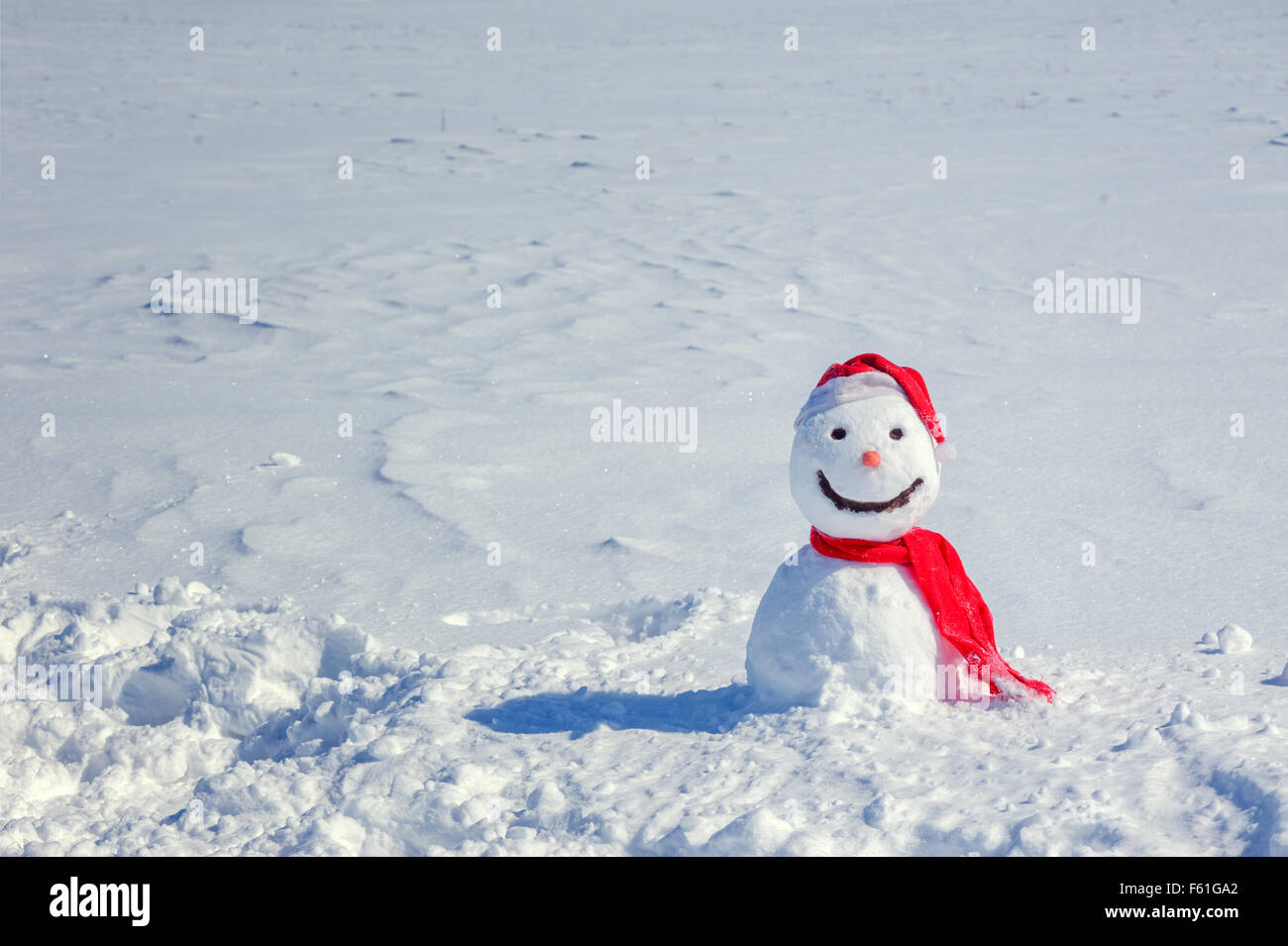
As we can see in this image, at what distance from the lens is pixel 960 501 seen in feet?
15.0

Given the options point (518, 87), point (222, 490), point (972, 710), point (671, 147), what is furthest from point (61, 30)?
point (972, 710)

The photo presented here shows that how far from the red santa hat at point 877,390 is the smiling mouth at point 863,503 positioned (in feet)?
0.45

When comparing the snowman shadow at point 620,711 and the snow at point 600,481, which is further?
the snowman shadow at point 620,711

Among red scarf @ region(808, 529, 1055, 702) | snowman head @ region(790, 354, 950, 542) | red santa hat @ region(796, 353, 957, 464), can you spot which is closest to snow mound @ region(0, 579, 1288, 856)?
red scarf @ region(808, 529, 1055, 702)

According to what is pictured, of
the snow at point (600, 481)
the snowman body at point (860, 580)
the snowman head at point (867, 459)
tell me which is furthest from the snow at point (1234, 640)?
the snowman head at point (867, 459)

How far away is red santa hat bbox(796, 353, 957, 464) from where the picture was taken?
2758 millimetres

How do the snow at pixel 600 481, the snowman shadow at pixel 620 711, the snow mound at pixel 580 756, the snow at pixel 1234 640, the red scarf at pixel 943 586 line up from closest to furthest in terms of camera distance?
the snow mound at pixel 580 756 → the snow at pixel 600 481 → the red scarf at pixel 943 586 → the snowman shadow at pixel 620 711 → the snow at pixel 1234 640

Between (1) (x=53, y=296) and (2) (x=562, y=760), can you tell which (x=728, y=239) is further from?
(2) (x=562, y=760)

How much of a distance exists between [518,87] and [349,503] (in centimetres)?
1206

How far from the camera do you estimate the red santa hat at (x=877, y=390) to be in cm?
276

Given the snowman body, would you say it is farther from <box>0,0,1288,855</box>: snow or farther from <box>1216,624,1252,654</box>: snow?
<box>1216,624,1252,654</box>: snow

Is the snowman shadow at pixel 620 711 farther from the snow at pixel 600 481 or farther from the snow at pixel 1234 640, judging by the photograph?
the snow at pixel 1234 640

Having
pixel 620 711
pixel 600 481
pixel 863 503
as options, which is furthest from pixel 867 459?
pixel 600 481

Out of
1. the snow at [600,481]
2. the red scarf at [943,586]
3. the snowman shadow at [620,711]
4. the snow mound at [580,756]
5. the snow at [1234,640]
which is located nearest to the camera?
the snow mound at [580,756]
